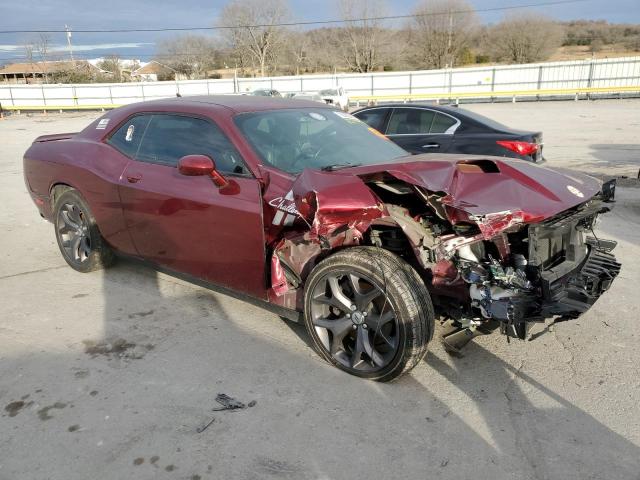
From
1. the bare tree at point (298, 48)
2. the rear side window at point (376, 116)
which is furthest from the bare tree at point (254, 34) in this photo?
the rear side window at point (376, 116)

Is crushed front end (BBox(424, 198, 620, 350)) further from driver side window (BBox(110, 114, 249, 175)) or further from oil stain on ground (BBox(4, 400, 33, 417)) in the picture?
oil stain on ground (BBox(4, 400, 33, 417))

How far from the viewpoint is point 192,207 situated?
12.0ft

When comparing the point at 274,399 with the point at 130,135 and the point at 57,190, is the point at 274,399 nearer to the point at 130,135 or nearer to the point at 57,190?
the point at 130,135

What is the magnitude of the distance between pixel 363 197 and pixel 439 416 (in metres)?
1.26

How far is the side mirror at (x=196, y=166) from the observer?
11.0ft

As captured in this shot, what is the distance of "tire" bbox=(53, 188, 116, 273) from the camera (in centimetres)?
471

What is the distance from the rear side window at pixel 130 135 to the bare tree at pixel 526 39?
5690cm

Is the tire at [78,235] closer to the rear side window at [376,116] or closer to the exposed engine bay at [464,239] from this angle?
the exposed engine bay at [464,239]

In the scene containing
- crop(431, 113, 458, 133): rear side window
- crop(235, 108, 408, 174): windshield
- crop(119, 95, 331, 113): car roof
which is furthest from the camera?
crop(431, 113, 458, 133): rear side window

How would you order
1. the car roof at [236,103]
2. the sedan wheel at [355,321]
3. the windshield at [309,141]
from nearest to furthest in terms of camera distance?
the sedan wheel at [355,321] < the windshield at [309,141] < the car roof at [236,103]

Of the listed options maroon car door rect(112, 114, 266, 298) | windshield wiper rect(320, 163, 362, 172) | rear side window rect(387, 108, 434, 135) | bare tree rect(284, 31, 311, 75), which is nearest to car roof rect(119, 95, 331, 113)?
maroon car door rect(112, 114, 266, 298)

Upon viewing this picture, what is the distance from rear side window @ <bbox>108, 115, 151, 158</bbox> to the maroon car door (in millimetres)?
13

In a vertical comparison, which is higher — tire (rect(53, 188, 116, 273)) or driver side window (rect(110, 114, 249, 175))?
driver side window (rect(110, 114, 249, 175))

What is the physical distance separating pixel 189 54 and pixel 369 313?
241 ft
